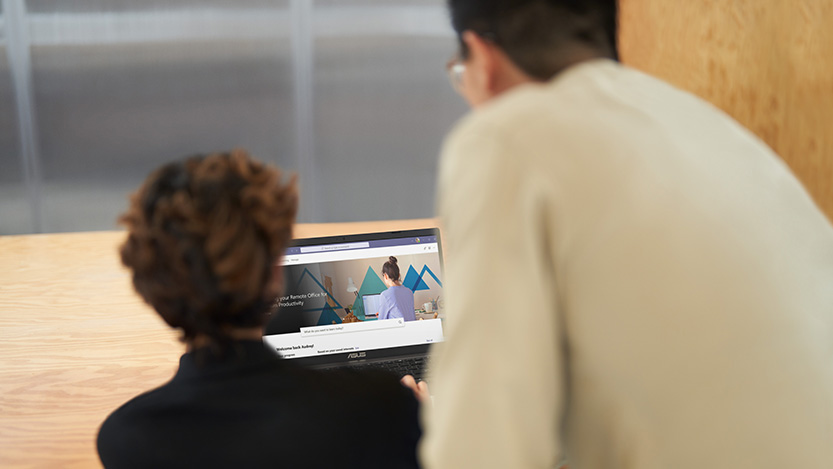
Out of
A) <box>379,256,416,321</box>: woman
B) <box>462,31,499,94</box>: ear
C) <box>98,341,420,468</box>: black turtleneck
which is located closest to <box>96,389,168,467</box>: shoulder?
<box>98,341,420,468</box>: black turtleneck

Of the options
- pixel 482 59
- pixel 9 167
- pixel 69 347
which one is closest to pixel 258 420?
pixel 482 59

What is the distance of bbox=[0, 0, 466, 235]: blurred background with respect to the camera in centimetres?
338

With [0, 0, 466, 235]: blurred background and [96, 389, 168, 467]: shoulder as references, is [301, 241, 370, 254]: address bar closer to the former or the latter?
[96, 389, 168, 467]: shoulder

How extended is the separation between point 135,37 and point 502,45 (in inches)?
124

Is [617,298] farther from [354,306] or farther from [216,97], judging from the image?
[216,97]

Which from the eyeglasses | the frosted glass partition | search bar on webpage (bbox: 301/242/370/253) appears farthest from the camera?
the frosted glass partition

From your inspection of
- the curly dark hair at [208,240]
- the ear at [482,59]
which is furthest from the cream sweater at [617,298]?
the curly dark hair at [208,240]

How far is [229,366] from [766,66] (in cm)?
104

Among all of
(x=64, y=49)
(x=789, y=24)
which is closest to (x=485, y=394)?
(x=789, y=24)

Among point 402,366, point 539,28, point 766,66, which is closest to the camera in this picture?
point 539,28

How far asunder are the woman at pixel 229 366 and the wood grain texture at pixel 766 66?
2.62 feet

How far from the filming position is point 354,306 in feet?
4.91

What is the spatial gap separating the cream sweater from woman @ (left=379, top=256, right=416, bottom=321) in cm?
87

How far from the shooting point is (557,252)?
1.95ft
